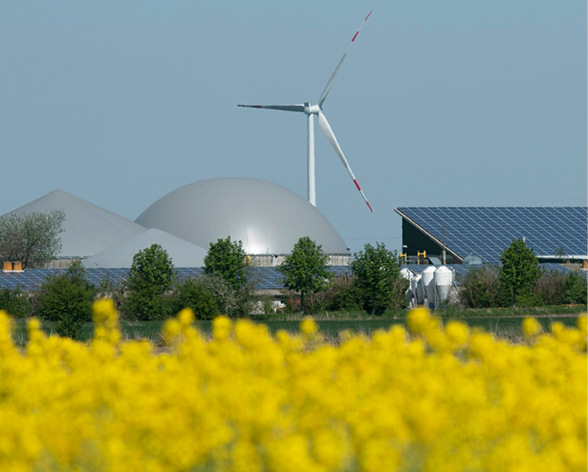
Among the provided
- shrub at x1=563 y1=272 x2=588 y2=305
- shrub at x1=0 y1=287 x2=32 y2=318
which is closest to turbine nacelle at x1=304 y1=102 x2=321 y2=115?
shrub at x1=563 y1=272 x2=588 y2=305

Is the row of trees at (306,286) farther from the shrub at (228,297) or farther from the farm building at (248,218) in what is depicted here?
the farm building at (248,218)

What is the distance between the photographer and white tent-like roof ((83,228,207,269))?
8286cm

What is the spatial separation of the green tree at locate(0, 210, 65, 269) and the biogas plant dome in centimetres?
1072

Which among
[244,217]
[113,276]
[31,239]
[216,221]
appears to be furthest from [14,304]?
[244,217]

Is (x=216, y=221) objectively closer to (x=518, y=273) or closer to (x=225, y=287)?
(x=518, y=273)

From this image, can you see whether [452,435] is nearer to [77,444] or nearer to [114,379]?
[77,444]

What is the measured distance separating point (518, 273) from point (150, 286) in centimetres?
2211

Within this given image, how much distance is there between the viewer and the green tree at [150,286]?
2270 inches

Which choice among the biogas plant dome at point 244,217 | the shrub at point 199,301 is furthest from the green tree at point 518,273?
the biogas plant dome at point 244,217

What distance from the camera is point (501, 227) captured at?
9838cm

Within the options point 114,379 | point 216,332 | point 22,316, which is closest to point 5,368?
point 114,379

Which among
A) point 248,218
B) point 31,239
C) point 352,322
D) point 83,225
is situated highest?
point 248,218

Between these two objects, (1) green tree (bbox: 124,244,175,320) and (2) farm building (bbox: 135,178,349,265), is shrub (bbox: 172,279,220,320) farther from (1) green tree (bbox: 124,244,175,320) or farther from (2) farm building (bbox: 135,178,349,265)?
(2) farm building (bbox: 135,178,349,265)

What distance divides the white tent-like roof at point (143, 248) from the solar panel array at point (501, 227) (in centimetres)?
2206
